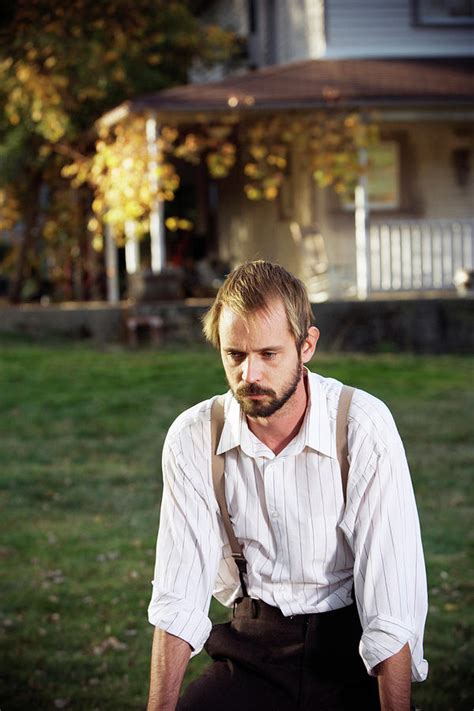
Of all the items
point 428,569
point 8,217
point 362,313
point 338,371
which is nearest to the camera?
point 428,569

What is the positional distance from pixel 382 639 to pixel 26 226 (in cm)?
1932

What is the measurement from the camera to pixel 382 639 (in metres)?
3.33

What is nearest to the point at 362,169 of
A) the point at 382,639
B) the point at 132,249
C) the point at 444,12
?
the point at 444,12

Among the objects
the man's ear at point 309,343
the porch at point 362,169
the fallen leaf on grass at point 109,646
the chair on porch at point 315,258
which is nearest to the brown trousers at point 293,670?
the man's ear at point 309,343

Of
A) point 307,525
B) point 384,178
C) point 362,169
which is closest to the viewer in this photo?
point 307,525

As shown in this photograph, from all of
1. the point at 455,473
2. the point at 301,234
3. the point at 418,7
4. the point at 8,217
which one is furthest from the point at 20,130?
the point at 455,473

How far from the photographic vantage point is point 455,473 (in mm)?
9516

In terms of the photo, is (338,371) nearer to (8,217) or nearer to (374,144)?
(374,144)

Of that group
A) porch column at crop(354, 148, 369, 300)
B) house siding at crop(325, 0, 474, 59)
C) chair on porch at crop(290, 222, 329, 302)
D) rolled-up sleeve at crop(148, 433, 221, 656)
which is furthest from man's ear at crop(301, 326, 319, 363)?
house siding at crop(325, 0, 474, 59)

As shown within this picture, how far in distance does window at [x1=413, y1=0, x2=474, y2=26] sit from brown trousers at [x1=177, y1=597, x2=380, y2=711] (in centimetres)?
1781

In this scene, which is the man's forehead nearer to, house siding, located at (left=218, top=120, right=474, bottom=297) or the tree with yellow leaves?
the tree with yellow leaves

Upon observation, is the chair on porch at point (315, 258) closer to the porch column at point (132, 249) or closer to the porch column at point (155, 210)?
the porch column at point (155, 210)

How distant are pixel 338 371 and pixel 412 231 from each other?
4.81 meters

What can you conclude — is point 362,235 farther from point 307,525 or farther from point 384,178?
point 307,525
